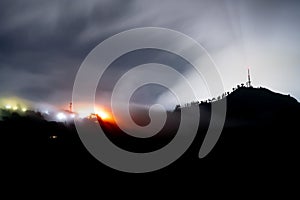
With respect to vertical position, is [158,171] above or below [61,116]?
below

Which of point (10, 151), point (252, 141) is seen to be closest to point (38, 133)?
point (10, 151)

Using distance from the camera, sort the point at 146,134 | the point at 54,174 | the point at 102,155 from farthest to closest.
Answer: the point at 146,134 < the point at 102,155 < the point at 54,174

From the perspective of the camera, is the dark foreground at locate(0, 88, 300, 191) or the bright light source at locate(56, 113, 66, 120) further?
the bright light source at locate(56, 113, 66, 120)

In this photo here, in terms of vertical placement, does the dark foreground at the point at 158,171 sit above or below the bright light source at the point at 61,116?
below

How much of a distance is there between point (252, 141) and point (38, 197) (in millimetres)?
39155

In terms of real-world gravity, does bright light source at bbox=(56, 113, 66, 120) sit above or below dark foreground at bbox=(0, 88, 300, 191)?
above

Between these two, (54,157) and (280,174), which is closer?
(280,174)

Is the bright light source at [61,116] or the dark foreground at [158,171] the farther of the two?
the bright light source at [61,116]

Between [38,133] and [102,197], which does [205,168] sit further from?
[38,133]

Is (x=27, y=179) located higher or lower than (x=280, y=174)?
lower

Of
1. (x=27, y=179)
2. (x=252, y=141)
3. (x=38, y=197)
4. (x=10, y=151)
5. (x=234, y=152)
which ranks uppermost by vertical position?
(x=252, y=141)

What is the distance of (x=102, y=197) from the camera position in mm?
22234

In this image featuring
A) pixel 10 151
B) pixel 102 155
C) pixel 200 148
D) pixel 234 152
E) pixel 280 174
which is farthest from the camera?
pixel 200 148

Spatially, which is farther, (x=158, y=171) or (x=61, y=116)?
(x=61, y=116)
